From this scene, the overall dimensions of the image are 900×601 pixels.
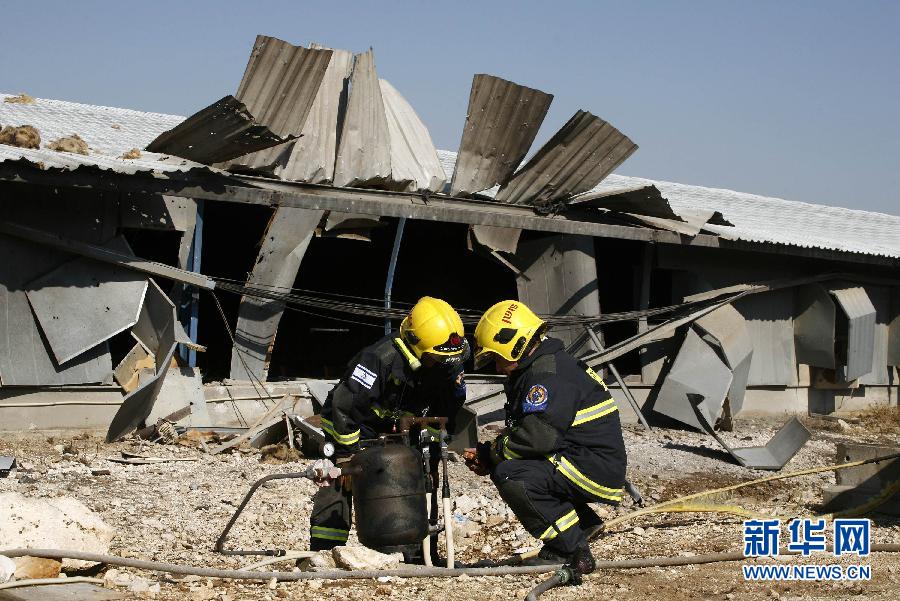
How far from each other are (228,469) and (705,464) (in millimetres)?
5400

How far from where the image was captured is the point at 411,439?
6395 millimetres

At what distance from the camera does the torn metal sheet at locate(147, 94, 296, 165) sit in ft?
32.4

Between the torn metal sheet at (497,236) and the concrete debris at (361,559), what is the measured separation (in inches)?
275

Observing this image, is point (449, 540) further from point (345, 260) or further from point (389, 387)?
point (345, 260)

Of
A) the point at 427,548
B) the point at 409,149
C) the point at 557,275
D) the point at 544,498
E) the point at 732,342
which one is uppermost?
the point at 409,149

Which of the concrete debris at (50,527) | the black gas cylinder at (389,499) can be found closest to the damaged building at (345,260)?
the concrete debris at (50,527)

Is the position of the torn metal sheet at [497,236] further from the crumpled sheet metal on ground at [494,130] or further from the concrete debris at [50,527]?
the concrete debris at [50,527]

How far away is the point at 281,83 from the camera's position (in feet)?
35.7

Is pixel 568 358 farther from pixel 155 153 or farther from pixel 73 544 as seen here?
pixel 155 153

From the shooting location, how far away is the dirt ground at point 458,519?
19.1 ft

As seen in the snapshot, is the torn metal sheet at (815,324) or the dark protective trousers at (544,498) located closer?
the dark protective trousers at (544,498)

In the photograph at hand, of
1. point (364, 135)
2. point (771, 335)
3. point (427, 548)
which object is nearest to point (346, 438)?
point (427, 548)

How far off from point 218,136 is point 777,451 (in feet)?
22.7

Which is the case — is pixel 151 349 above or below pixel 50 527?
above
